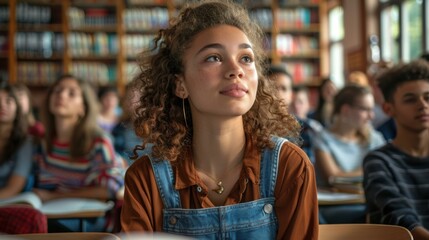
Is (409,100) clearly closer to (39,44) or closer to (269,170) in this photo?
(269,170)

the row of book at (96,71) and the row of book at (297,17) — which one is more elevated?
the row of book at (297,17)

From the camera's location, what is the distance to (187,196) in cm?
A: 151

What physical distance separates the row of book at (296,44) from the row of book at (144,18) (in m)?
1.60

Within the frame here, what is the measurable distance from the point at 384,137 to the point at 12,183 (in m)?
2.22

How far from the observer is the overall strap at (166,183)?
4.94ft

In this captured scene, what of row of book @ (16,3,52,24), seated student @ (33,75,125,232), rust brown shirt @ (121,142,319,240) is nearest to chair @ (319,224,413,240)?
rust brown shirt @ (121,142,319,240)

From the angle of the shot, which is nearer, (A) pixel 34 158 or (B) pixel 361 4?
(A) pixel 34 158

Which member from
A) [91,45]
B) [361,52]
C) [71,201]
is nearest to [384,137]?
[71,201]

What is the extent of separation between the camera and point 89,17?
779cm

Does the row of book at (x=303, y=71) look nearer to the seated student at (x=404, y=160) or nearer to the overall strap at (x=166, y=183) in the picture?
the seated student at (x=404, y=160)

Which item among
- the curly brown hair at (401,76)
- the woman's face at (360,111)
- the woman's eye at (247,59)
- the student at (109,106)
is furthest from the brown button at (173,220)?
the student at (109,106)

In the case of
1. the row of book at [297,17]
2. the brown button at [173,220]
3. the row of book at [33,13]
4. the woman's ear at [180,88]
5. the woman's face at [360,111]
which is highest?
the row of book at [33,13]

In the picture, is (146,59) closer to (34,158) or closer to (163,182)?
(163,182)

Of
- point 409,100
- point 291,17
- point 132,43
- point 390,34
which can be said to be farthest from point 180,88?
Answer: point 291,17
